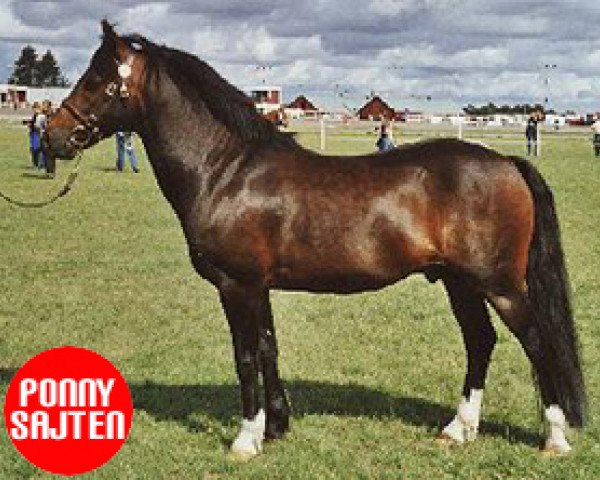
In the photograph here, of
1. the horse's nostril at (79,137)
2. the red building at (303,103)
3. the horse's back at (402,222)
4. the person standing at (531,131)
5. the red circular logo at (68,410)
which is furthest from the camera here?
the red building at (303,103)

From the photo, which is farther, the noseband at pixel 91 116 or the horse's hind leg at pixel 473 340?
the horse's hind leg at pixel 473 340

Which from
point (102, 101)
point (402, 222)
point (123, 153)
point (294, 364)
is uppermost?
point (102, 101)

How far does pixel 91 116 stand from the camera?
5.86 m

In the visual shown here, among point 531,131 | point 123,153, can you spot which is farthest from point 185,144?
point 531,131

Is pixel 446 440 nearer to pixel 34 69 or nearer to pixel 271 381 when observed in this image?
pixel 271 381

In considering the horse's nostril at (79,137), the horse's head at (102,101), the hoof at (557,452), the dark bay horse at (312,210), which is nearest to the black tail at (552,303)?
the dark bay horse at (312,210)

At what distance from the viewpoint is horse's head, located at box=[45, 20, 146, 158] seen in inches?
227

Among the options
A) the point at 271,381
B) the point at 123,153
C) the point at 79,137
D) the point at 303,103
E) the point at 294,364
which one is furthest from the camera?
the point at 303,103

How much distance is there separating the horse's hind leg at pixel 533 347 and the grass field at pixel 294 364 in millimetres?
153

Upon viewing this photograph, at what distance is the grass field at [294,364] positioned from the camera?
5.84 m

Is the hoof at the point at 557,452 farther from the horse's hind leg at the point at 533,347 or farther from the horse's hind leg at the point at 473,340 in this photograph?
the horse's hind leg at the point at 473,340

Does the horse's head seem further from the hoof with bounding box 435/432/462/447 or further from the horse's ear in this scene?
the hoof with bounding box 435/432/462/447

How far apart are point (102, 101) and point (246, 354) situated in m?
2.03

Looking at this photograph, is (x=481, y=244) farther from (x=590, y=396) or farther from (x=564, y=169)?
(x=564, y=169)
